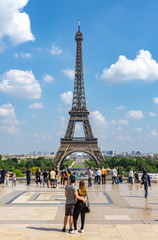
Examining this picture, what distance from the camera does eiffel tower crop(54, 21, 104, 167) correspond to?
98.1 meters

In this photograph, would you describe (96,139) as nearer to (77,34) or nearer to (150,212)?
(77,34)

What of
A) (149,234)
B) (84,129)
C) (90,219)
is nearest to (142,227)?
(149,234)

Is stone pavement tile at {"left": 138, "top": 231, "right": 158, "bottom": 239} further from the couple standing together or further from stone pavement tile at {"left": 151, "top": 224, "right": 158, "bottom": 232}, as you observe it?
the couple standing together

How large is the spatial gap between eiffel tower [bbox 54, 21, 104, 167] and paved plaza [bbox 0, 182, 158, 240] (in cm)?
8012

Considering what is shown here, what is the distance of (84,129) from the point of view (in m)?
99.8

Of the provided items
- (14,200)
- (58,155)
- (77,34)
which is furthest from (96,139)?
(14,200)

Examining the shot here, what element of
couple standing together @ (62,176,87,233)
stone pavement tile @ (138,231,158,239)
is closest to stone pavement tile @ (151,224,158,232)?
stone pavement tile @ (138,231,158,239)

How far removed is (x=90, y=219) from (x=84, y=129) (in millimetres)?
87609

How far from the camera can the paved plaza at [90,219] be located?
964 cm

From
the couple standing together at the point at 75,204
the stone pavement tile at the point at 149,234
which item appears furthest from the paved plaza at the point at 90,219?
the couple standing together at the point at 75,204

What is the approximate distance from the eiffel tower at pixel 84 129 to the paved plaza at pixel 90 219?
8012 centimetres

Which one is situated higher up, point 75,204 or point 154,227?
point 75,204

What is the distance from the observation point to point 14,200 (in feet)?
57.1

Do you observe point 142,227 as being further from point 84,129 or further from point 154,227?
point 84,129
